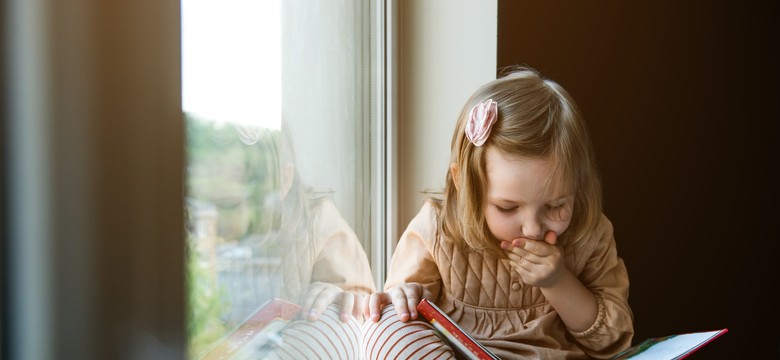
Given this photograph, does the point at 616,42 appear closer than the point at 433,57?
No

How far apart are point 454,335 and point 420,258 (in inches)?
8.6

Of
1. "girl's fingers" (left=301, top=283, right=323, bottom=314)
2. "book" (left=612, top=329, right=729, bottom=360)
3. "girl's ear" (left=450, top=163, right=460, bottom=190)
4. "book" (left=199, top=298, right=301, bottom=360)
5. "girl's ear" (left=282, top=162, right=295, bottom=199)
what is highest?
"girl's ear" (left=282, top=162, right=295, bottom=199)

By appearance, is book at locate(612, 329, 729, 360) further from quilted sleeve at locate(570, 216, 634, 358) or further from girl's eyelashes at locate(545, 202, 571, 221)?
girl's eyelashes at locate(545, 202, 571, 221)

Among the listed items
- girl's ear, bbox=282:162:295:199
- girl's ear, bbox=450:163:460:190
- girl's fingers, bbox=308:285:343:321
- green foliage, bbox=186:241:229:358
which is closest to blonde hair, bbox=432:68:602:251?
girl's ear, bbox=450:163:460:190

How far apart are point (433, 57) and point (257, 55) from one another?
0.74 meters

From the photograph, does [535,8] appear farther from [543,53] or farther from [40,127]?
[40,127]

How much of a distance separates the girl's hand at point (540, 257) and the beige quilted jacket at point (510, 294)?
0.18 ft

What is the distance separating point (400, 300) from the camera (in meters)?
1.04

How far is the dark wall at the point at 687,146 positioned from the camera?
1.55 metres

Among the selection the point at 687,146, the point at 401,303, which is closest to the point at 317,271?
the point at 401,303

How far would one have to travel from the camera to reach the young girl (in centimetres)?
100

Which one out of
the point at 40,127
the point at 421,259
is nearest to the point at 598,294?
the point at 421,259

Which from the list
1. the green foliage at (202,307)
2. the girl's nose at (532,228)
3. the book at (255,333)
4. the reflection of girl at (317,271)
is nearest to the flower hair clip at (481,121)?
the girl's nose at (532,228)

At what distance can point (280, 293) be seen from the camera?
776 mm
